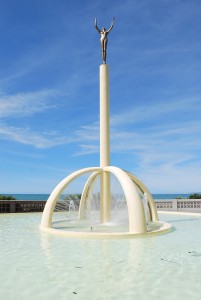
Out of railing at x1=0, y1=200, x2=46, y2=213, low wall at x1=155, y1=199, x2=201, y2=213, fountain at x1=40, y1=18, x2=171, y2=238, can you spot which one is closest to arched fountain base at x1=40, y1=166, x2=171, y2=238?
fountain at x1=40, y1=18, x2=171, y2=238

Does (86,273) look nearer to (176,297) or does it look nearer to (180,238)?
(176,297)

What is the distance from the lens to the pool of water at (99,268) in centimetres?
565

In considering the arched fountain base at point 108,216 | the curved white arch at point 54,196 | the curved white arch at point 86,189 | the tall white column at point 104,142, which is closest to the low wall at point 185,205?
the arched fountain base at point 108,216

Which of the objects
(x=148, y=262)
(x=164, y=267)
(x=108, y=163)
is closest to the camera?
(x=164, y=267)

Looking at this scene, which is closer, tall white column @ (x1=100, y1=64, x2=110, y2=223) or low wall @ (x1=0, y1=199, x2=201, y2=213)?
tall white column @ (x1=100, y1=64, x2=110, y2=223)

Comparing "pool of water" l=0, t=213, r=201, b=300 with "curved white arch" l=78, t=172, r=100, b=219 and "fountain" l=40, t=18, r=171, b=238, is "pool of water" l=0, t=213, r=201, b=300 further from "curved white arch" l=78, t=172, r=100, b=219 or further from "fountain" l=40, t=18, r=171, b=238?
"curved white arch" l=78, t=172, r=100, b=219

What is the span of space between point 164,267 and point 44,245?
3.97 m

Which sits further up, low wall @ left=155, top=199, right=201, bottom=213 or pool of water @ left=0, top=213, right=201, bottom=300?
low wall @ left=155, top=199, right=201, bottom=213

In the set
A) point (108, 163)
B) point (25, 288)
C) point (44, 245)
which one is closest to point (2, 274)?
point (25, 288)

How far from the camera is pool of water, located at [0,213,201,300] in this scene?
565 cm

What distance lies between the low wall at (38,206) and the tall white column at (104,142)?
31.9 feet

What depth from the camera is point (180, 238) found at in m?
11.4

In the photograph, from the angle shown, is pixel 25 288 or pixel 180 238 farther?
pixel 180 238

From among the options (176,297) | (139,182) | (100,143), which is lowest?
(176,297)
